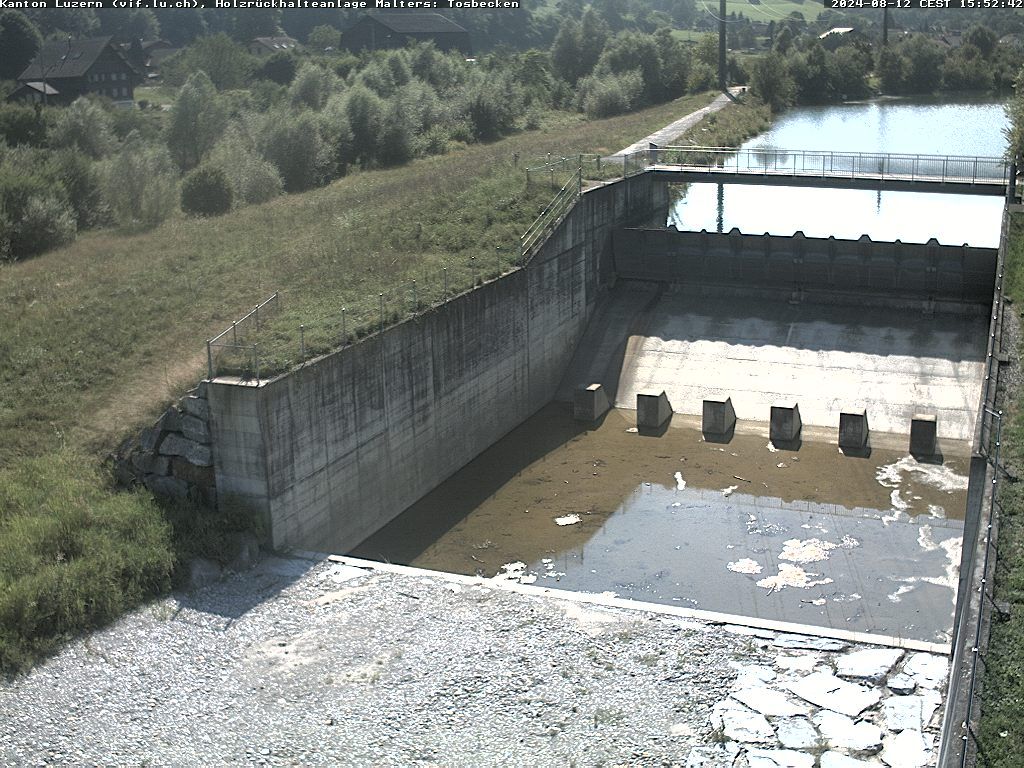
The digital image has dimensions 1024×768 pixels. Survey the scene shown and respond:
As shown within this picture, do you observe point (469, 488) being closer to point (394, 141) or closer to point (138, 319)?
point (138, 319)

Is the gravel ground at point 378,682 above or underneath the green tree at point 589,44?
underneath

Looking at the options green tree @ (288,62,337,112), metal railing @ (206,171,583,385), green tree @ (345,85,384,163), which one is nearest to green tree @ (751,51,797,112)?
green tree @ (288,62,337,112)

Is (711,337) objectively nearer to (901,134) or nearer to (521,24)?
(901,134)

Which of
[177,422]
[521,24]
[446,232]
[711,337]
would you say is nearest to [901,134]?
[711,337]


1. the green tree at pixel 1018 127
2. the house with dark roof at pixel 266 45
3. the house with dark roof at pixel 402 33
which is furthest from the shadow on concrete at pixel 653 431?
the house with dark roof at pixel 266 45

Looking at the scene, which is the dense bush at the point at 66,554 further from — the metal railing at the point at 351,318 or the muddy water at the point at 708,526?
the muddy water at the point at 708,526
